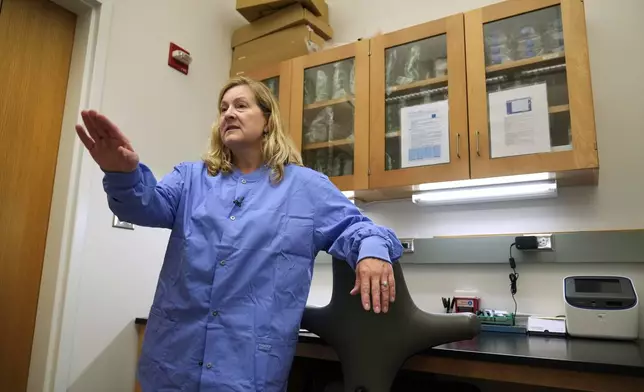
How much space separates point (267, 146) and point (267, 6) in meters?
1.40

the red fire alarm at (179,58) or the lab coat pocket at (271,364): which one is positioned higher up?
the red fire alarm at (179,58)

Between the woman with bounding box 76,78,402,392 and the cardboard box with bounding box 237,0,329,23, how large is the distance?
1364 mm

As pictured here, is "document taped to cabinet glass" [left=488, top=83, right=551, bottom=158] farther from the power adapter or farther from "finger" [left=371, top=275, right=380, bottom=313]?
"finger" [left=371, top=275, right=380, bottom=313]

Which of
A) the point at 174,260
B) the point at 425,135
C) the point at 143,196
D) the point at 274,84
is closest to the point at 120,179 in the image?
the point at 143,196

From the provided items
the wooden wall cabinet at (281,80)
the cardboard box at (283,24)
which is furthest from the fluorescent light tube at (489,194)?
the cardboard box at (283,24)

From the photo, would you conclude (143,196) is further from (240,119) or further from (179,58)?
(179,58)

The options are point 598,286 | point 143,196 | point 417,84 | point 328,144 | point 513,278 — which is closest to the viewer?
point 143,196

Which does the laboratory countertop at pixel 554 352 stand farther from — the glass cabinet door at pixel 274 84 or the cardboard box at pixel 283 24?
the cardboard box at pixel 283 24

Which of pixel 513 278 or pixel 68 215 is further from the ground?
pixel 68 215

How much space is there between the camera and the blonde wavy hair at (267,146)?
4.13 ft

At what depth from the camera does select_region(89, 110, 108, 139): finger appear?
92 centimetres

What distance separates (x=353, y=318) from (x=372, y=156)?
94cm

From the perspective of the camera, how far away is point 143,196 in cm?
104

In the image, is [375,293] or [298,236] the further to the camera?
[298,236]
